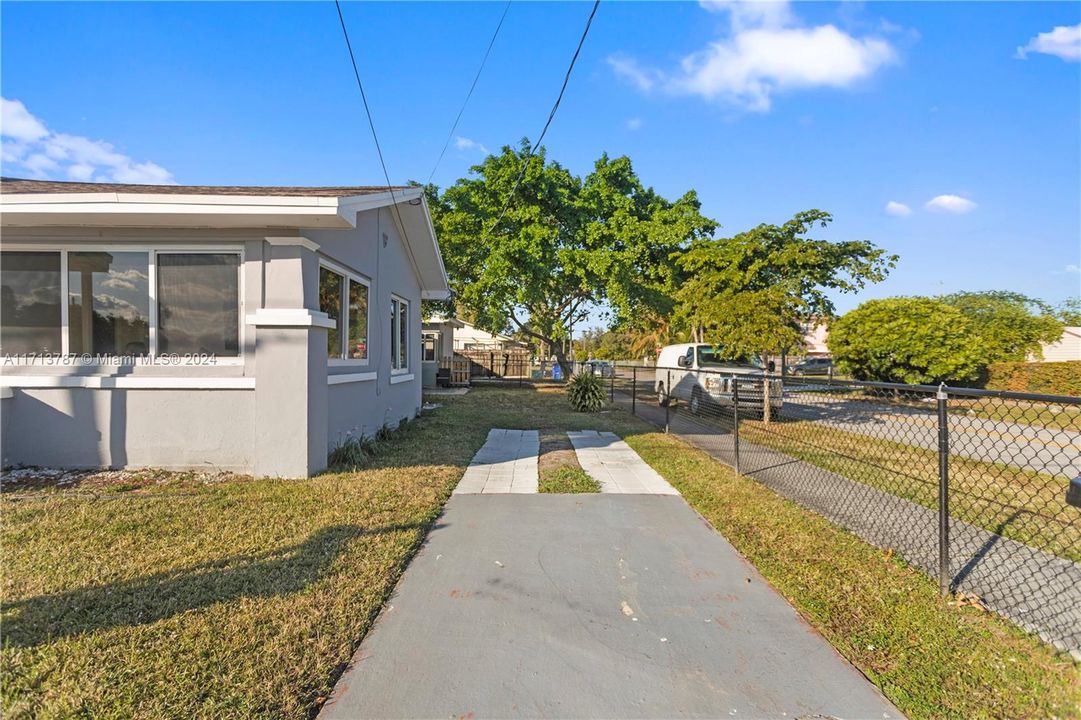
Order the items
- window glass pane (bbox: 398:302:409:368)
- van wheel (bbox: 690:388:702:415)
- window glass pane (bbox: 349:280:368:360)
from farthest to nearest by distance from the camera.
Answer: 1. van wheel (bbox: 690:388:702:415)
2. window glass pane (bbox: 398:302:409:368)
3. window glass pane (bbox: 349:280:368:360)

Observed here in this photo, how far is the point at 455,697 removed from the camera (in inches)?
93.4

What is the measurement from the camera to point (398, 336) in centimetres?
1048

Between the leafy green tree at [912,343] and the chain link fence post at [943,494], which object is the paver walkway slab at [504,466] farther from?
the leafy green tree at [912,343]

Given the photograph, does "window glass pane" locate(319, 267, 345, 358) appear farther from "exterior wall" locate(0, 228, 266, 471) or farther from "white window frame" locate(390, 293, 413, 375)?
"white window frame" locate(390, 293, 413, 375)

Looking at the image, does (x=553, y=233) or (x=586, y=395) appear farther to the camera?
(x=553, y=233)

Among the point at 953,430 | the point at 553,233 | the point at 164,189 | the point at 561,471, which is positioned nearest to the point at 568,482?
the point at 561,471

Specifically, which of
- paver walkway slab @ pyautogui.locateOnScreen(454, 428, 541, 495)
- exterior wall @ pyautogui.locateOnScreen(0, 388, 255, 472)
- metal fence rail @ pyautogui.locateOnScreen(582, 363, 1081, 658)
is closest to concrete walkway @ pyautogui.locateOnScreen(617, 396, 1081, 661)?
metal fence rail @ pyautogui.locateOnScreen(582, 363, 1081, 658)

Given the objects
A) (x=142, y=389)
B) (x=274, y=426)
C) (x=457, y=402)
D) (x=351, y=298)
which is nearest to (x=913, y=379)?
(x=457, y=402)

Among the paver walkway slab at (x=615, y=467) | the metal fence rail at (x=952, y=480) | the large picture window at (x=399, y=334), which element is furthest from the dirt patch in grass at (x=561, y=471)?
the large picture window at (x=399, y=334)

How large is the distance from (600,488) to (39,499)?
5.32 metres

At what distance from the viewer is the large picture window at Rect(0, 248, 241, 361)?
236 inches

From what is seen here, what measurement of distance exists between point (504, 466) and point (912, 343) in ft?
47.9

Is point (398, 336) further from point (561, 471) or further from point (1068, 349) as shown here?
point (1068, 349)

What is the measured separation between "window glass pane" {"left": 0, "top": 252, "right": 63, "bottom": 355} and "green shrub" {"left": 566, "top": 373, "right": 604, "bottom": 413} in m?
10.4
